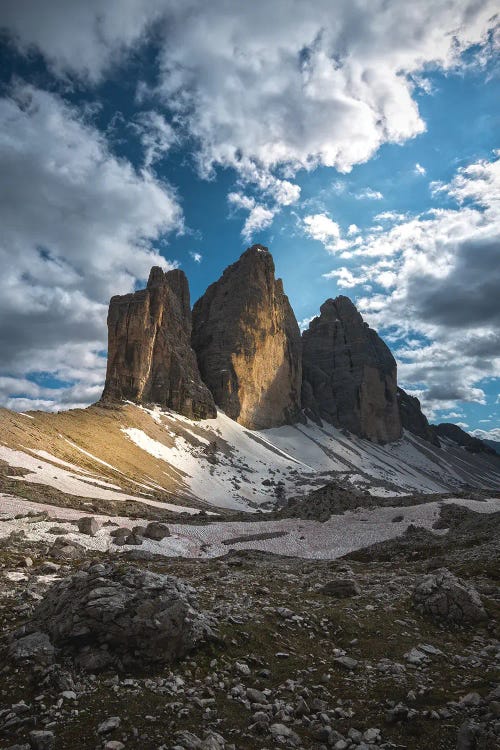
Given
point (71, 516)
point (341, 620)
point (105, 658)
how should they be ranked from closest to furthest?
1. point (105, 658)
2. point (341, 620)
3. point (71, 516)

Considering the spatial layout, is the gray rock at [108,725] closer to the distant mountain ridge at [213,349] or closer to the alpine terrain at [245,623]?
the alpine terrain at [245,623]

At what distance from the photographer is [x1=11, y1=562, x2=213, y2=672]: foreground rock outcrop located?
9398mm

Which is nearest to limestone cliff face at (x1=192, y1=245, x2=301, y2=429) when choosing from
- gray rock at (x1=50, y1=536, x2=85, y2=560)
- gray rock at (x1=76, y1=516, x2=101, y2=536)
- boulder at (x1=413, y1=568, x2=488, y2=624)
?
gray rock at (x1=76, y1=516, x2=101, y2=536)

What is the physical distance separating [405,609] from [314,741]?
873 cm

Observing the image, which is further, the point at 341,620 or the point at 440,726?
the point at 341,620

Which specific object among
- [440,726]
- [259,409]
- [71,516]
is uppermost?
[259,409]

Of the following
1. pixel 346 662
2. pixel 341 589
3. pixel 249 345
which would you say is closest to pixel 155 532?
pixel 341 589

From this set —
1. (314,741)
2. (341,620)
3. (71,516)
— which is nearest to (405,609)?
(341,620)

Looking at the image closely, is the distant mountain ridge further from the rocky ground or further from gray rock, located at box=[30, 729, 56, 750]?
gray rock, located at box=[30, 729, 56, 750]

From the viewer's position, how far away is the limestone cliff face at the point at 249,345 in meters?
159

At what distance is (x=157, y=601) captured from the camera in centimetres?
1046

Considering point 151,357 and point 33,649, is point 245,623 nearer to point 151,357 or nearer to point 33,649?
point 33,649

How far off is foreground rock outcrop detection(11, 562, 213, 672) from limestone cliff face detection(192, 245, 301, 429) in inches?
5601

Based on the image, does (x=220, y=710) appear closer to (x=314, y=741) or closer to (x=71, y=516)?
(x=314, y=741)
